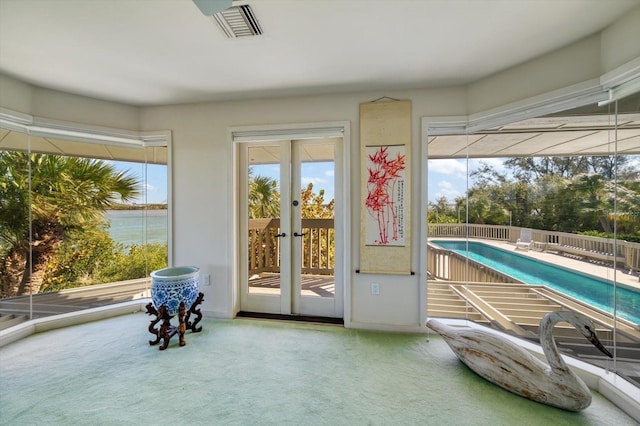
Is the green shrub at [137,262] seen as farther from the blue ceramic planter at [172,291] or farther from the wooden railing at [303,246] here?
the wooden railing at [303,246]

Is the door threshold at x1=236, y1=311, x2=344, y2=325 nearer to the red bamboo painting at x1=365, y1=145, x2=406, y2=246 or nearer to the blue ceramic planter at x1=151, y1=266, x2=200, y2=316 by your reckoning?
the blue ceramic planter at x1=151, y1=266, x2=200, y2=316

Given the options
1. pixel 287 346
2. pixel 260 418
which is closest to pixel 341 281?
pixel 287 346

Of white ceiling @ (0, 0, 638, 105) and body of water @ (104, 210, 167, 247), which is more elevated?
white ceiling @ (0, 0, 638, 105)

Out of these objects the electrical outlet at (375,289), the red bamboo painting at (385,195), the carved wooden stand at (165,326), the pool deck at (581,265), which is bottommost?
the carved wooden stand at (165,326)

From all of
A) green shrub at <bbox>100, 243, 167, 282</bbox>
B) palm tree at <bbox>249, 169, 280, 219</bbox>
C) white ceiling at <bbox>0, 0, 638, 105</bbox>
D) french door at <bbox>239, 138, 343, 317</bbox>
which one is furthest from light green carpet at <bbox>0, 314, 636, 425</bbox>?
white ceiling at <bbox>0, 0, 638, 105</bbox>

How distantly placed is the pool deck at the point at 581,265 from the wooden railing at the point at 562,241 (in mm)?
39

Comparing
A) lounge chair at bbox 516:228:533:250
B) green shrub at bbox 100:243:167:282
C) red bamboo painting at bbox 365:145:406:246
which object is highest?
red bamboo painting at bbox 365:145:406:246

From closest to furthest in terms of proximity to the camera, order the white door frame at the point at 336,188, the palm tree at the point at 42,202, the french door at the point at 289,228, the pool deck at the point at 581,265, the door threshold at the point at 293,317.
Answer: the pool deck at the point at 581,265 → the palm tree at the point at 42,202 → the white door frame at the point at 336,188 → the door threshold at the point at 293,317 → the french door at the point at 289,228

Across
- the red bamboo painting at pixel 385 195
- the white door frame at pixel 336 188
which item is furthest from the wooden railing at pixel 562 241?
the white door frame at pixel 336 188

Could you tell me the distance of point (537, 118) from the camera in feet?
7.16

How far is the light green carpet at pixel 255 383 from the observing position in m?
1.54

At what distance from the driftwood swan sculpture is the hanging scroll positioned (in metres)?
0.90

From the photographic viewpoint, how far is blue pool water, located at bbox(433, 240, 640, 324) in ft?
5.74

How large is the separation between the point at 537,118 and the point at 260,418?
116 inches
